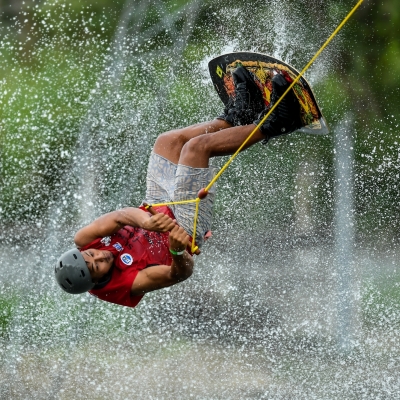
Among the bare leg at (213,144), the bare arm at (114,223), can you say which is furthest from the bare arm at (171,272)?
the bare leg at (213,144)

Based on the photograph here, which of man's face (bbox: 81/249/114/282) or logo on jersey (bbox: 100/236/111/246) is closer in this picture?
man's face (bbox: 81/249/114/282)

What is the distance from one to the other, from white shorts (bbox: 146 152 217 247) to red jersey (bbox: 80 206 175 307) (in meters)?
0.13

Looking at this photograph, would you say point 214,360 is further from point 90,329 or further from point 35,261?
point 35,261

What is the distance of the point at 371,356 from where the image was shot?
6.05 m

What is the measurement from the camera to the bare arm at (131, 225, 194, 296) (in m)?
3.71

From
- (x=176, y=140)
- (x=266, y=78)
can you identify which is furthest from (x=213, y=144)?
(x=266, y=78)

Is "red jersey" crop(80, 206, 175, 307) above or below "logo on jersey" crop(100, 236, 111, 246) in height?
below

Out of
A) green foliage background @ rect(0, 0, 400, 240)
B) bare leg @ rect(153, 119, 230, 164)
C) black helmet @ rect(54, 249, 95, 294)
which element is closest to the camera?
black helmet @ rect(54, 249, 95, 294)

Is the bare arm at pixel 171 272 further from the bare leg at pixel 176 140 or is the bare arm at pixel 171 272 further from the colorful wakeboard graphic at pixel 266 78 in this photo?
the colorful wakeboard graphic at pixel 266 78

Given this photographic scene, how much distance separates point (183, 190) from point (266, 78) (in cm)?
81

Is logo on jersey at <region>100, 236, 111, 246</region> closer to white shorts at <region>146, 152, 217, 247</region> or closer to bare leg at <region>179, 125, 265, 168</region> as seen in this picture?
white shorts at <region>146, 152, 217, 247</region>

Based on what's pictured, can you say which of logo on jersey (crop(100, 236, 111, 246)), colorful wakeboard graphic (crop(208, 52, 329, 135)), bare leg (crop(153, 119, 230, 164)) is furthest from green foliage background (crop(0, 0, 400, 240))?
logo on jersey (crop(100, 236, 111, 246))

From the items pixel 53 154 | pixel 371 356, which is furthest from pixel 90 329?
pixel 371 356

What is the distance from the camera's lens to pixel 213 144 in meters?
4.31
